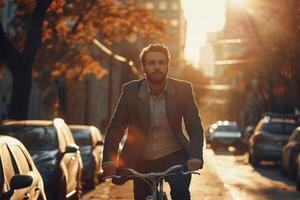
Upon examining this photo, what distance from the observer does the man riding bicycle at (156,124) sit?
6742mm

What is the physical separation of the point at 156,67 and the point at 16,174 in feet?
5.86

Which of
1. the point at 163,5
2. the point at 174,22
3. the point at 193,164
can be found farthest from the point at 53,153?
the point at 174,22

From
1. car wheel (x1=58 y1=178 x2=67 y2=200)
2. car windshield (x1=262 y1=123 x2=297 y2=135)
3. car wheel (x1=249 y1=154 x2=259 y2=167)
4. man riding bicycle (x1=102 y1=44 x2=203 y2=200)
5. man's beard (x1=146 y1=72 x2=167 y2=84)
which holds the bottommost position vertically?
car wheel (x1=249 y1=154 x2=259 y2=167)

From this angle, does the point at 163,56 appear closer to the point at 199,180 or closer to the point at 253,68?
the point at 199,180

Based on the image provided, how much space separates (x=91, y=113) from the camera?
275 feet

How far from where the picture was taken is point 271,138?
28.7 m

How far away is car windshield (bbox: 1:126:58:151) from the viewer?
47.5 feet

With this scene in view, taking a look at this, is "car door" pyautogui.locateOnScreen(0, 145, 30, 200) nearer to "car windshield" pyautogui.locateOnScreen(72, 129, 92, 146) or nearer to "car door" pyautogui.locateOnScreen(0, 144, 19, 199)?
"car door" pyautogui.locateOnScreen(0, 144, 19, 199)

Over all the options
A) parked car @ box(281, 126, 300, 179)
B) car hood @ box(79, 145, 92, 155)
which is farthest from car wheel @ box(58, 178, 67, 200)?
parked car @ box(281, 126, 300, 179)

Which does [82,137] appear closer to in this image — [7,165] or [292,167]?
[292,167]

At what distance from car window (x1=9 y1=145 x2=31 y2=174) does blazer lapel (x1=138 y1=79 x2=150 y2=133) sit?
6.11 ft

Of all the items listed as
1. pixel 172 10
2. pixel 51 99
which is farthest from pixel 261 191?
pixel 172 10

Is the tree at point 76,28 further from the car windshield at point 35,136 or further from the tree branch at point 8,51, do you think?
the car windshield at point 35,136

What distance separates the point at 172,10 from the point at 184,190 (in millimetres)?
181248
